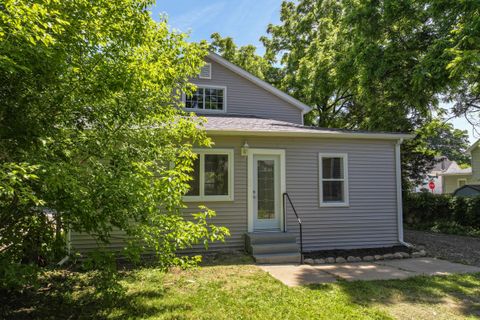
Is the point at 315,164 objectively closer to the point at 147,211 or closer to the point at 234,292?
the point at 234,292

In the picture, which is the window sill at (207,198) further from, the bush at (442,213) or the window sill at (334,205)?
the bush at (442,213)

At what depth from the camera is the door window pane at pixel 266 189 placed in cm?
842

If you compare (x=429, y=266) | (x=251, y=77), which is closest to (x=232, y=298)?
(x=429, y=266)

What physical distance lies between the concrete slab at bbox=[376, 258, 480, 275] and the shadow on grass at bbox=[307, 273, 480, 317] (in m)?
0.46

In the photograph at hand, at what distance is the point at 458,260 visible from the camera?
7.81 meters

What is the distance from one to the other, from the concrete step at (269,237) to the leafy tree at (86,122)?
378cm

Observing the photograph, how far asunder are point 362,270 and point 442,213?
10.2 meters

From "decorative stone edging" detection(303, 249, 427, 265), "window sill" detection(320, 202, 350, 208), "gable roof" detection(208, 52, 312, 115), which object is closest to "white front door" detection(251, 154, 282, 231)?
"window sill" detection(320, 202, 350, 208)

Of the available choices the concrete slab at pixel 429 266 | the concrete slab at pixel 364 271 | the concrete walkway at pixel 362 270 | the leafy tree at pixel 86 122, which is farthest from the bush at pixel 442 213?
the leafy tree at pixel 86 122

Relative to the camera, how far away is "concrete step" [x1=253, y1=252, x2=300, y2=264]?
23.4ft

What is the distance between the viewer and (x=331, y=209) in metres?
8.70

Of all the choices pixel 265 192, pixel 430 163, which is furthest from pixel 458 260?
pixel 430 163

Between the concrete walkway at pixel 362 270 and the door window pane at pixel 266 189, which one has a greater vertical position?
the door window pane at pixel 266 189

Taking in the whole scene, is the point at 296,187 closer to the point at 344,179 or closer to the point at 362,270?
the point at 344,179
